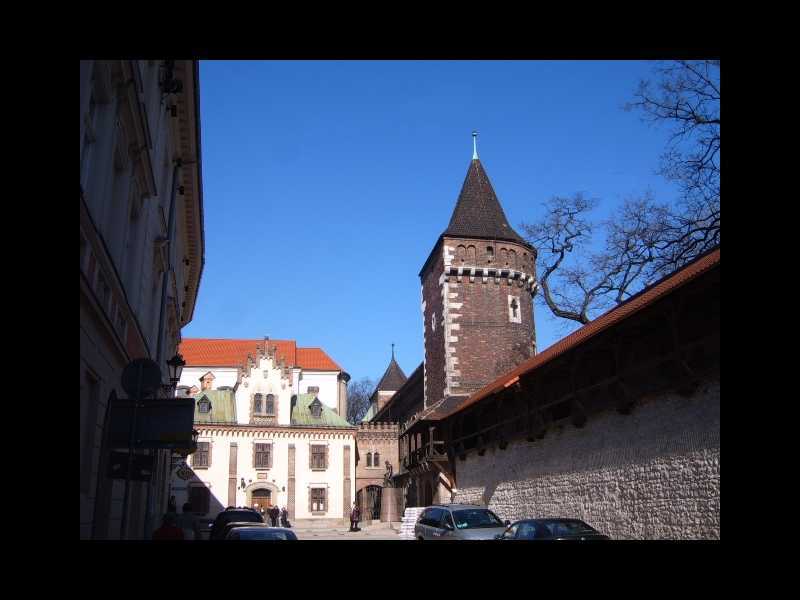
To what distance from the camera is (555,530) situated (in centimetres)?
1324

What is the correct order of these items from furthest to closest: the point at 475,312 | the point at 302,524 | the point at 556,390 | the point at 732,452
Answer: the point at 302,524, the point at 475,312, the point at 556,390, the point at 732,452

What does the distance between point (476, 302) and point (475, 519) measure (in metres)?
25.9

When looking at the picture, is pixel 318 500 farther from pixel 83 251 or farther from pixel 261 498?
pixel 83 251

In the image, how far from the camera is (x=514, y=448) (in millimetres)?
24219

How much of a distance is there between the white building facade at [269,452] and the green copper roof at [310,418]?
0.07 metres

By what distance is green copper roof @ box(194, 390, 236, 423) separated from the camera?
51.3 meters

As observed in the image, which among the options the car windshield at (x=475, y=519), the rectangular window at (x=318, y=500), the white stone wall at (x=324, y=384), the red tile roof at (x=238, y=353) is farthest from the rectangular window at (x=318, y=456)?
the car windshield at (x=475, y=519)

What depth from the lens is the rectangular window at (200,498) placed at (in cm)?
4831

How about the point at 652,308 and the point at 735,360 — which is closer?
the point at 735,360

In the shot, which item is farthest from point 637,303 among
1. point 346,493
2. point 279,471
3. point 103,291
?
point 279,471
